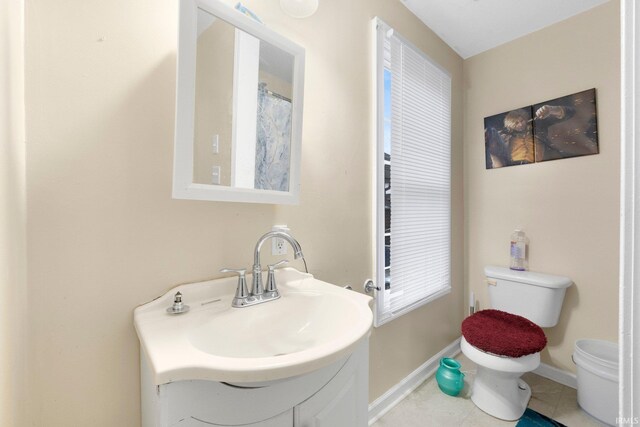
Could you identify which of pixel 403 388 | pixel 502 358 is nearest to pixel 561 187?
pixel 502 358

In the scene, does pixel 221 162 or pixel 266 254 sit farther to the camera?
pixel 266 254

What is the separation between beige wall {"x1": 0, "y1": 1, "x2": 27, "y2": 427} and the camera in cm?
53

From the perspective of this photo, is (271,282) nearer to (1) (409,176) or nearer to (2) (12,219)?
(2) (12,219)

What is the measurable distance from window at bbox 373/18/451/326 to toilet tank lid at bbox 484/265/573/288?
0.30 meters

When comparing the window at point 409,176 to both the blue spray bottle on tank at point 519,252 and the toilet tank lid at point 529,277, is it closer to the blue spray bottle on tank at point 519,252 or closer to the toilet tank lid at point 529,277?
the toilet tank lid at point 529,277

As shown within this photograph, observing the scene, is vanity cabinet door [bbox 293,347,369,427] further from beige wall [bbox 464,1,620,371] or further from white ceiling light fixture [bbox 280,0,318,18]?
beige wall [bbox 464,1,620,371]

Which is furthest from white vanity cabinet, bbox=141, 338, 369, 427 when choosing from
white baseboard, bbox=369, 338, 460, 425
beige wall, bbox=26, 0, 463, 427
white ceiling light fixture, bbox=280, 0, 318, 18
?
white ceiling light fixture, bbox=280, 0, 318, 18

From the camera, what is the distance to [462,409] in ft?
4.95

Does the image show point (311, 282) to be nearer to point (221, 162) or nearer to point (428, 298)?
point (221, 162)

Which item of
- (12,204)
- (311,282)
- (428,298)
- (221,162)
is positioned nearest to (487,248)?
(428,298)

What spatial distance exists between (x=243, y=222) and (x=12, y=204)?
1.83ft

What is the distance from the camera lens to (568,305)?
1751 millimetres

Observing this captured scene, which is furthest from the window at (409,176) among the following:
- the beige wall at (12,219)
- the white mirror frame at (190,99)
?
the beige wall at (12,219)

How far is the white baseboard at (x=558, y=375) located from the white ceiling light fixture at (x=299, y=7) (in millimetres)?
2597
